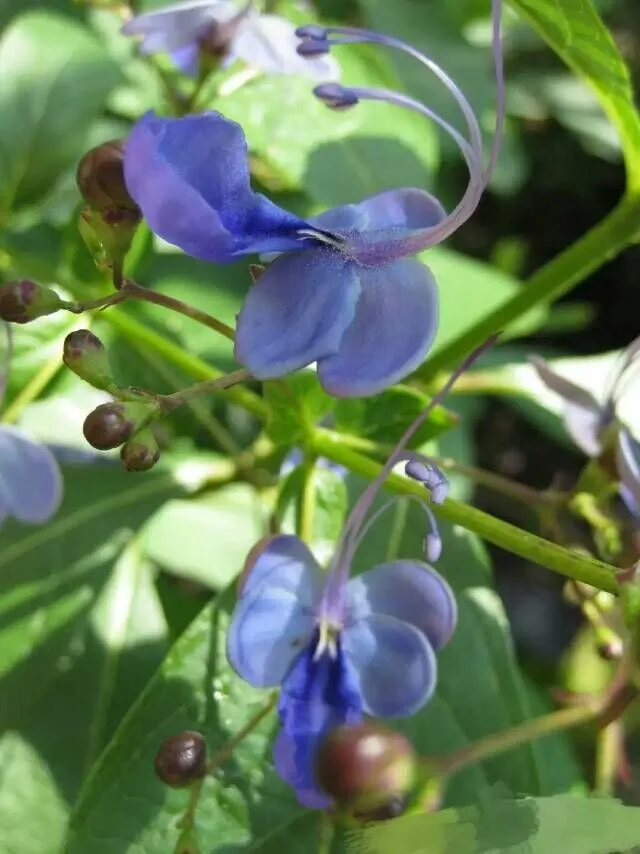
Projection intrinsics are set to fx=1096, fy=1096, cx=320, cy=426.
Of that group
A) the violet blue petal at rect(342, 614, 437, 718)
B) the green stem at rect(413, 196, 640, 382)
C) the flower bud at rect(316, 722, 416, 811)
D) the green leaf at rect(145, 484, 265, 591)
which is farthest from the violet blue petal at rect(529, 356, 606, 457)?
the flower bud at rect(316, 722, 416, 811)

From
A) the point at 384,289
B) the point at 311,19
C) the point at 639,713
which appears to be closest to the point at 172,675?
the point at 384,289

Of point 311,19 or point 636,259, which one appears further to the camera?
point 636,259

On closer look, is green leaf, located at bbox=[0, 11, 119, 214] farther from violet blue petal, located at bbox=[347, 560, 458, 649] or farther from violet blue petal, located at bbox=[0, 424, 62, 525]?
violet blue petal, located at bbox=[347, 560, 458, 649]

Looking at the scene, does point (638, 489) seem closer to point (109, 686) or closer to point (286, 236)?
point (286, 236)

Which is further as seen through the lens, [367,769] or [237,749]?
[237,749]

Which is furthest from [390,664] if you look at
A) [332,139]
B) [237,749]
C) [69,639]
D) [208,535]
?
[332,139]

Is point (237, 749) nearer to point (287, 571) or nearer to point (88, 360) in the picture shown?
point (287, 571)

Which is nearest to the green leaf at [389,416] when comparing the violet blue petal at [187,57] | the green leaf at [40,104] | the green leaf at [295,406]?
the green leaf at [295,406]
